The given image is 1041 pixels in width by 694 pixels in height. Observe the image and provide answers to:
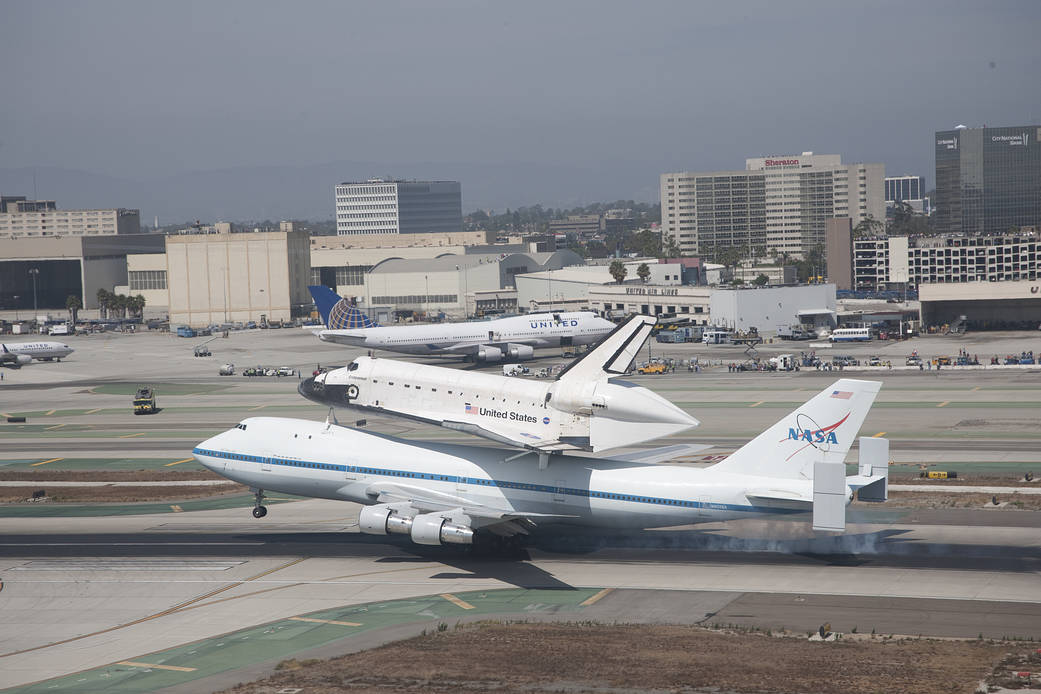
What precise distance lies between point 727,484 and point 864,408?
235 inches

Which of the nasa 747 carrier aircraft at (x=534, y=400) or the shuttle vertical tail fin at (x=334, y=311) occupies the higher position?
the shuttle vertical tail fin at (x=334, y=311)

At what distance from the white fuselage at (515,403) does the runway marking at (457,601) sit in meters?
6.97

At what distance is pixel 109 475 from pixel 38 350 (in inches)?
3521

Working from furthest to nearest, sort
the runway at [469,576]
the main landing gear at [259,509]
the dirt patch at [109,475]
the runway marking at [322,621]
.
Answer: the dirt patch at [109,475], the main landing gear at [259,509], the runway marking at [322,621], the runway at [469,576]

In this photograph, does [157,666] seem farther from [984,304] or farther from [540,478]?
[984,304]

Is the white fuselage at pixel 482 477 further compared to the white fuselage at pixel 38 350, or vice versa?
the white fuselage at pixel 38 350

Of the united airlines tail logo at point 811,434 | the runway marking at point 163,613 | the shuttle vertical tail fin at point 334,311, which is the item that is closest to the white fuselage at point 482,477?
the united airlines tail logo at point 811,434

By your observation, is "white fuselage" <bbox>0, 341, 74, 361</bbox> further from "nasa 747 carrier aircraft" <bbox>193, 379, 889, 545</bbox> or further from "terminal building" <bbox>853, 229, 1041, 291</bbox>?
"terminal building" <bbox>853, 229, 1041, 291</bbox>

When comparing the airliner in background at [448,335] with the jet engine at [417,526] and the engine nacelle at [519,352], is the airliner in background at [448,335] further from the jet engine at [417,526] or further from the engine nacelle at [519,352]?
the jet engine at [417,526]

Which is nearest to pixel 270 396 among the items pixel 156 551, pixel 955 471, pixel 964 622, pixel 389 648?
pixel 156 551

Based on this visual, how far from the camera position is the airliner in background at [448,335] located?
4951 inches

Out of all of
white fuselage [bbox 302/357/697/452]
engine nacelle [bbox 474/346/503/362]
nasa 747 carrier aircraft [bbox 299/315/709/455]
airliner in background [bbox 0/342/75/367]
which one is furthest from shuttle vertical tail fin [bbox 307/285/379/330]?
white fuselage [bbox 302/357/697/452]

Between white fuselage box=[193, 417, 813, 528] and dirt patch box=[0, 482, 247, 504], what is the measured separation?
11549mm

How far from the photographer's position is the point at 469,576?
42562mm
